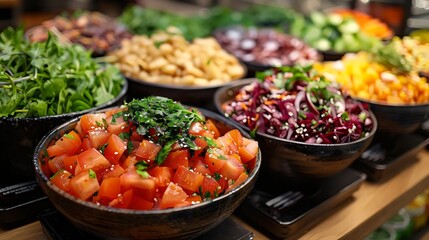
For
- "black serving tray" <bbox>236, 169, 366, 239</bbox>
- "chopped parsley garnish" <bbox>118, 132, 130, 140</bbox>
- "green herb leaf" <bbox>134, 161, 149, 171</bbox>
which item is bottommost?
"black serving tray" <bbox>236, 169, 366, 239</bbox>

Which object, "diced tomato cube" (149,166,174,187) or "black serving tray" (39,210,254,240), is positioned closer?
"diced tomato cube" (149,166,174,187)

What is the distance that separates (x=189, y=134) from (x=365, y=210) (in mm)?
856

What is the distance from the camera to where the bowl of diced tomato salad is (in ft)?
3.44

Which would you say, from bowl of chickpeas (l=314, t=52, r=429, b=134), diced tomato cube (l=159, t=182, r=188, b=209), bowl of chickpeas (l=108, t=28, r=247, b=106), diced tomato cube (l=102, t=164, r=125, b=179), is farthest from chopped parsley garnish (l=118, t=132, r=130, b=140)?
bowl of chickpeas (l=314, t=52, r=429, b=134)

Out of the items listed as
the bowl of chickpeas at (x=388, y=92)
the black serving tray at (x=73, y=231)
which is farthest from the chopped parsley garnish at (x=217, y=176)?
the bowl of chickpeas at (x=388, y=92)

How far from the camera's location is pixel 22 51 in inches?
63.6

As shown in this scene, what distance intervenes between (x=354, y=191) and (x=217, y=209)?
32.6 inches

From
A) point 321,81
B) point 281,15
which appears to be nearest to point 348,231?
point 321,81

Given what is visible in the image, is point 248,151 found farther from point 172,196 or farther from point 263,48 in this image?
point 263,48

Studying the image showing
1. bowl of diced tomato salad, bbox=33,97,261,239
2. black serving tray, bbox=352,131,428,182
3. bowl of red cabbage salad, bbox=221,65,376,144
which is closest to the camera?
bowl of diced tomato salad, bbox=33,97,261,239

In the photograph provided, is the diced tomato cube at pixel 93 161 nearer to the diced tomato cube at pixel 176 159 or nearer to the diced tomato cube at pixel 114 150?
the diced tomato cube at pixel 114 150

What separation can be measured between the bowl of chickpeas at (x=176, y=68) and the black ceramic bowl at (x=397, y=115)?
0.71 meters

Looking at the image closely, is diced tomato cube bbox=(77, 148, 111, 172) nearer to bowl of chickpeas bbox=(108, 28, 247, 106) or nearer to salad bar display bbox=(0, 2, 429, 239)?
salad bar display bbox=(0, 2, 429, 239)

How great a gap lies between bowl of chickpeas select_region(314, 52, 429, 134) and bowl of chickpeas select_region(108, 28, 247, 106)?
0.53 meters
